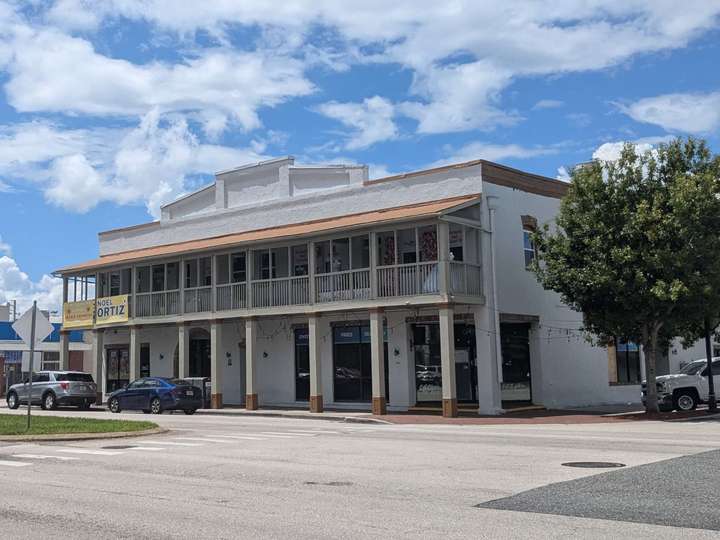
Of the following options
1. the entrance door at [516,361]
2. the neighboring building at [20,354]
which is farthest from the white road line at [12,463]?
the neighboring building at [20,354]

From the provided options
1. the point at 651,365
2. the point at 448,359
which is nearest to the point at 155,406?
the point at 448,359

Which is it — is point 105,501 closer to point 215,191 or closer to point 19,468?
point 19,468

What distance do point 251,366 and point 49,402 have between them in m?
8.87

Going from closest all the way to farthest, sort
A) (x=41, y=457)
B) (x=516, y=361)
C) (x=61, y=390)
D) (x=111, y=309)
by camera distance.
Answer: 1. (x=41, y=457)
2. (x=516, y=361)
3. (x=61, y=390)
4. (x=111, y=309)

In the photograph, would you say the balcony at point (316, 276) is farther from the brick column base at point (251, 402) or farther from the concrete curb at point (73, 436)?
the concrete curb at point (73, 436)

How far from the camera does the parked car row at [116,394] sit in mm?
30250

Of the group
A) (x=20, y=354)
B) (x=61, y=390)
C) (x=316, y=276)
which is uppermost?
(x=316, y=276)

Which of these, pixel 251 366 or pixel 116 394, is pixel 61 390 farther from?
pixel 251 366

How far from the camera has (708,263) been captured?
23.5m

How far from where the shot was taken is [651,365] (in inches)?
1005

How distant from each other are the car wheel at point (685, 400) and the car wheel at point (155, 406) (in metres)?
17.5

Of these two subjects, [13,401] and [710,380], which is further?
[13,401]

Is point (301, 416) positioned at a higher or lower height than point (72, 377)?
lower

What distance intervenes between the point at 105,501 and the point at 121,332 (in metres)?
31.8
